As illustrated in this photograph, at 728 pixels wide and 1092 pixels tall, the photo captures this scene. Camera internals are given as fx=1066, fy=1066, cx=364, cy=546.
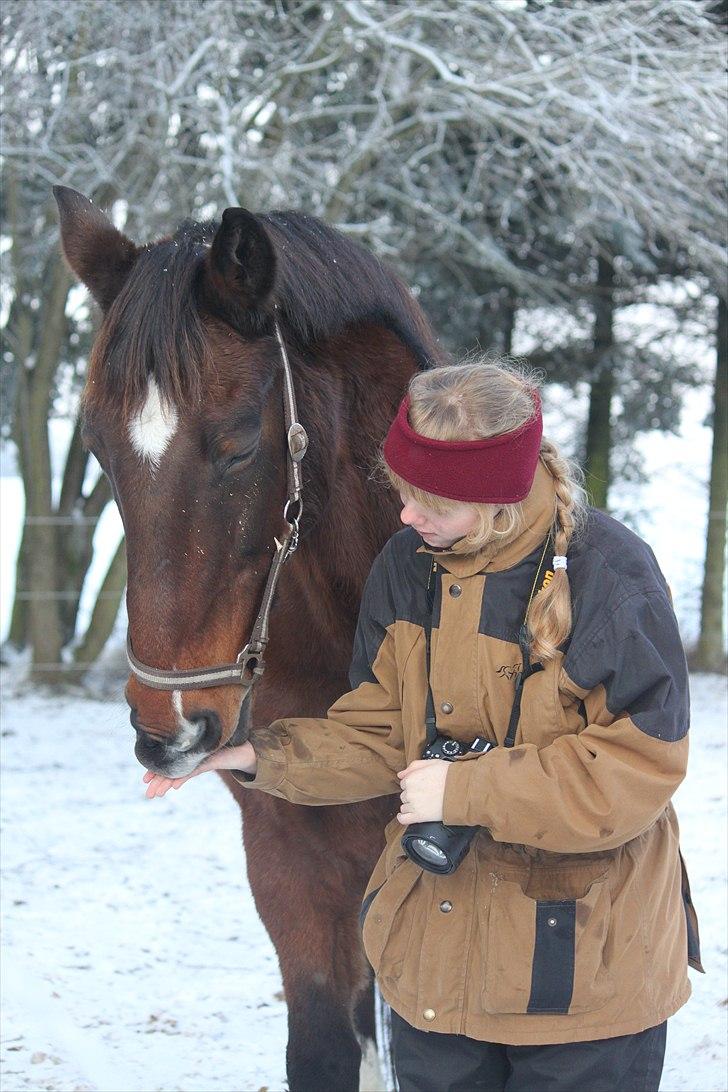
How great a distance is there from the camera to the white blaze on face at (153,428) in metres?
1.79

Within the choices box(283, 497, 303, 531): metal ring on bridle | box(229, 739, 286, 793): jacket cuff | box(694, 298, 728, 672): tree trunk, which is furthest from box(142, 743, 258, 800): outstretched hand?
box(694, 298, 728, 672): tree trunk

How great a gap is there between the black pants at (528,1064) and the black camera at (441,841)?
0.34m

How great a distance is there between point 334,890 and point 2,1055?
1.69m

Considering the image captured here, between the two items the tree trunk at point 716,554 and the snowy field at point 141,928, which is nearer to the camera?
the snowy field at point 141,928

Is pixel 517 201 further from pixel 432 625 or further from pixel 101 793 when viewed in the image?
pixel 432 625

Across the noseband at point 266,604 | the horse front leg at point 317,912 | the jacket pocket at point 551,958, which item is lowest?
the horse front leg at point 317,912

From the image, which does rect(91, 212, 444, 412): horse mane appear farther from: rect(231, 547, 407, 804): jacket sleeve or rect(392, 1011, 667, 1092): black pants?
rect(392, 1011, 667, 1092): black pants

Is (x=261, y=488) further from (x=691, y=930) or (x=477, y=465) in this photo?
(x=691, y=930)

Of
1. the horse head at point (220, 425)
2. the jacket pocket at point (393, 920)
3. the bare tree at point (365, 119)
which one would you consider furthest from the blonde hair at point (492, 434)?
the bare tree at point (365, 119)

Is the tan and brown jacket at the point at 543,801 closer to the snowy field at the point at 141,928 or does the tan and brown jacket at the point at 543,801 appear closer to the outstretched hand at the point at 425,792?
the outstretched hand at the point at 425,792

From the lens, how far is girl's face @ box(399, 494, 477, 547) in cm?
169

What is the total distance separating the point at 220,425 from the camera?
6.01 ft

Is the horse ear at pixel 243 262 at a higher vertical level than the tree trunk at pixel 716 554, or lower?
higher

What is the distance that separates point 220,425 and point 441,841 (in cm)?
78
